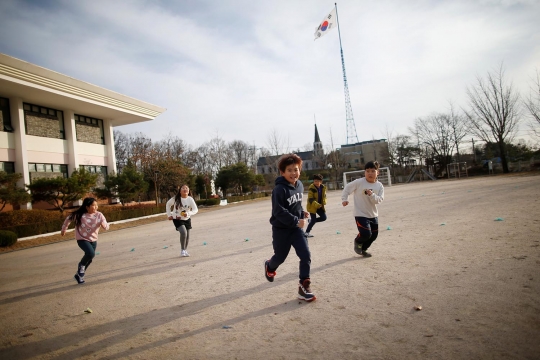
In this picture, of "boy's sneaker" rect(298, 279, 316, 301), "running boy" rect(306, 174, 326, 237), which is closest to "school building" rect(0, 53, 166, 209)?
"running boy" rect(306, 174, 326, 237)

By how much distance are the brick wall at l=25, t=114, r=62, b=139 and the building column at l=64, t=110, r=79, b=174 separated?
73 centimetres

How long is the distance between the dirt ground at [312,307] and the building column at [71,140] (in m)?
25.4

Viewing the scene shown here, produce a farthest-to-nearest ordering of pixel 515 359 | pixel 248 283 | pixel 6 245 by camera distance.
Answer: pixel 6 245
pixel 248 283
pixel 515 359

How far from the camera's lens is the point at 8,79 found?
22250 mm

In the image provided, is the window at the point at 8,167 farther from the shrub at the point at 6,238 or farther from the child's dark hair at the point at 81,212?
the child's dark hair at the point at 81,212

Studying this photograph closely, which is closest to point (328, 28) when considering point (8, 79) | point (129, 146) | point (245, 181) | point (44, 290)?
Answer: point (245, 181)

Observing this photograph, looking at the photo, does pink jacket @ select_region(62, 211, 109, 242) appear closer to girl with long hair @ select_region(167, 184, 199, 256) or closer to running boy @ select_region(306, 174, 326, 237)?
girl with long hair @ select_region(167, 184, 199, 256)

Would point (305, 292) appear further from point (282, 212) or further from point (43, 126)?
point (43, 126)

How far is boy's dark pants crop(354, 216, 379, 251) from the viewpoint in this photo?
5668 millimetres

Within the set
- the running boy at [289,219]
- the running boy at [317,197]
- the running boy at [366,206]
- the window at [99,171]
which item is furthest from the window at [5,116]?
the running boy at [289,219]

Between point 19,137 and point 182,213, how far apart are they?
2467 cm

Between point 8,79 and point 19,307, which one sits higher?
point 8,79

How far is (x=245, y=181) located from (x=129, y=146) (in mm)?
26230

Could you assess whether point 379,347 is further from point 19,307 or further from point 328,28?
point 328,28
